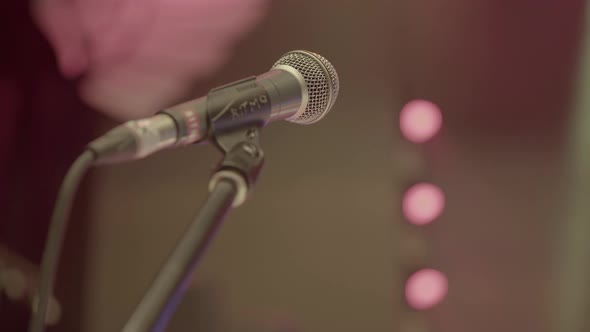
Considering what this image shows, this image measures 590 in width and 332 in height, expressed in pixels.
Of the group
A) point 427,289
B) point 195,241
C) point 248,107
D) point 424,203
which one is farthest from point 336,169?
point 195,241

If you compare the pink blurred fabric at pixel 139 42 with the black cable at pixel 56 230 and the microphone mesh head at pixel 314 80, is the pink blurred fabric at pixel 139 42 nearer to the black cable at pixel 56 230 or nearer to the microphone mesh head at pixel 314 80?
the microphone mesh head at pixel 314 80

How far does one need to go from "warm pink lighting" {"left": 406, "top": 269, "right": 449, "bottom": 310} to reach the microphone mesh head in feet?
2.53

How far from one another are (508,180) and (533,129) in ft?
0.46

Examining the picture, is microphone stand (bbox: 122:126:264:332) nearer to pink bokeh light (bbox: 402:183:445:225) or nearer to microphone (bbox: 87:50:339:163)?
microphone (bbox: 87:50:339:163)

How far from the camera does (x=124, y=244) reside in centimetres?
190

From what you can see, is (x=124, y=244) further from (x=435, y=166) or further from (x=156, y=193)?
(x=435, y=166)

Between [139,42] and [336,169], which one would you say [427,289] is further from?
[139,42]

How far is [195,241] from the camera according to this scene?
66 centimetres

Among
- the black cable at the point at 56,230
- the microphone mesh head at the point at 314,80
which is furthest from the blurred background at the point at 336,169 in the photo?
the black cable at the point at 56,230

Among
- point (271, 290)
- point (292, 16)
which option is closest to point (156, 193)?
point (271, 290)

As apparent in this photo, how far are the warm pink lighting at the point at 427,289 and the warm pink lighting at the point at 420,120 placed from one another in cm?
34

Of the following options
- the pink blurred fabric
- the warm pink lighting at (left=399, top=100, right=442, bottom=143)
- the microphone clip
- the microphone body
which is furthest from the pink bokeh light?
the microphone clip

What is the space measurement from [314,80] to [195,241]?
382 mm

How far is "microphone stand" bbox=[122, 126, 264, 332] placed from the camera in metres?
→ 0.63
